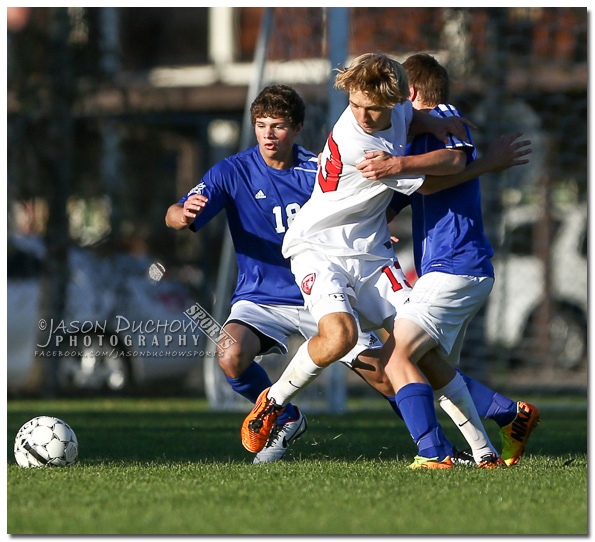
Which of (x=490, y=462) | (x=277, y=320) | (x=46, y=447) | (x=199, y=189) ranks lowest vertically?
(x=490, y=462)

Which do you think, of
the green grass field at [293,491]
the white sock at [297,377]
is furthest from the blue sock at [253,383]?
the white sock at [297,377]

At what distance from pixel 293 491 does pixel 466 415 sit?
4.21 feet

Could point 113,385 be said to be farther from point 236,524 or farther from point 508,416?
point 236,524

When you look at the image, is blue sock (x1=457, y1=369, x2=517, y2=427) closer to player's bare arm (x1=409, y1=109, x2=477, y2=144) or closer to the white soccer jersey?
the white soccer jersey

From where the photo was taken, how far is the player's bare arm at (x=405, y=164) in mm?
4609

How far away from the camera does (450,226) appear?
4797mm

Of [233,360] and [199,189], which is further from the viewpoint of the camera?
[199,189]

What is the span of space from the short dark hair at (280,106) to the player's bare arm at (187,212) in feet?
2.05

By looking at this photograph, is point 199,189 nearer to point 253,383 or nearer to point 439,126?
point 253,383

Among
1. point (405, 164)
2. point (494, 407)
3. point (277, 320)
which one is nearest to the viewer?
point (405, 164)

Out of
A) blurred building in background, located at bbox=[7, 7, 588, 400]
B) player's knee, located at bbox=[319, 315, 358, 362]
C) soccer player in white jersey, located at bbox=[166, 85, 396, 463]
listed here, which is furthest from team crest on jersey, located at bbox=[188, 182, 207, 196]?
blurred building in background, located at bbox=[7, 7, 588, 400]

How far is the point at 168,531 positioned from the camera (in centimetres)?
318

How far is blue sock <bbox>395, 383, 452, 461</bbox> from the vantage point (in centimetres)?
458

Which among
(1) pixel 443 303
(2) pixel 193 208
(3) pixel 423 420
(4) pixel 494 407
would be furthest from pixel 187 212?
(4) pixel 494 407
